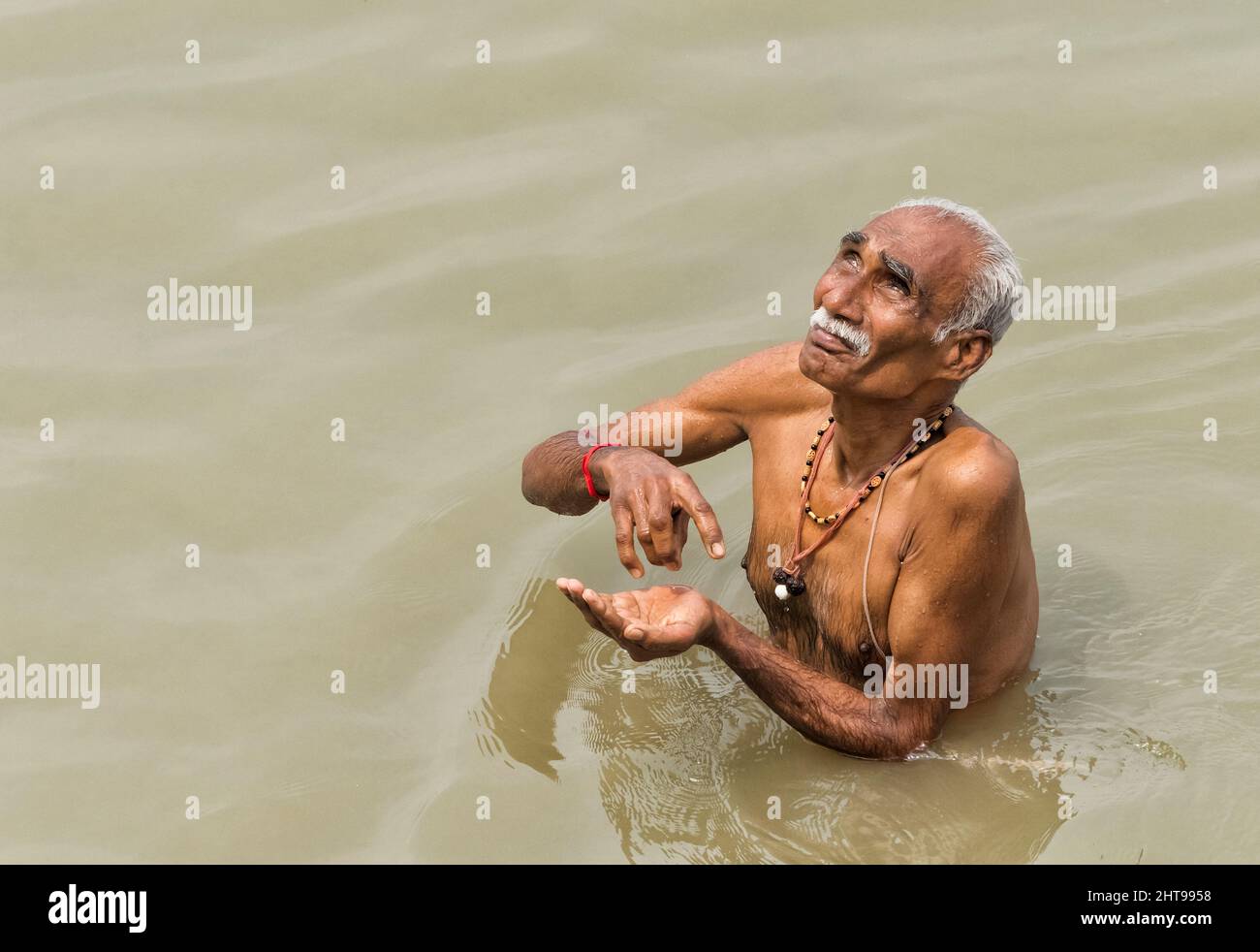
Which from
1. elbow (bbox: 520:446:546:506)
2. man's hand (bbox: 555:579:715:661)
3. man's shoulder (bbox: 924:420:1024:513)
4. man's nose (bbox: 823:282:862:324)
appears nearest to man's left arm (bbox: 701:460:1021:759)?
man's shoulder (bbox: 924:420:1024:513)

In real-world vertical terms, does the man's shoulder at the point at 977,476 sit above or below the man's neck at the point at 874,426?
below

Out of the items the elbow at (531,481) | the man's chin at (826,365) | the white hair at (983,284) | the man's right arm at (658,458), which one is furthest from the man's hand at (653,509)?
the white hair at (983,284)

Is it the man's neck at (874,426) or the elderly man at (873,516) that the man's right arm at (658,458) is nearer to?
the elderly man at (873,516)

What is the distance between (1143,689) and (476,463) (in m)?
2.34

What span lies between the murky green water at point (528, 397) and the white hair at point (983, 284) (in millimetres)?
1194

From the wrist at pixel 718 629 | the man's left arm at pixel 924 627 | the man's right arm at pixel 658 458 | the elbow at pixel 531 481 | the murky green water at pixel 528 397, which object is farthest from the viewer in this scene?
the elbow at pixel 531 481

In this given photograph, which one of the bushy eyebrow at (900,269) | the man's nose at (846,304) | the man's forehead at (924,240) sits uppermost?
the man's forehead at (924,240)

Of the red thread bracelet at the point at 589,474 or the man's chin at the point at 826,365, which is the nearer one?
the man's chin at the point at 826,365

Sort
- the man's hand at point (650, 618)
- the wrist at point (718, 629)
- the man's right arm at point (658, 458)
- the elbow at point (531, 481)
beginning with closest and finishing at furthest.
Answer: the man's hand at point (650, 618) < the wrist at point (718, 629) < the man's right arm at point (658, 458) < the elbow at point (531, 481)

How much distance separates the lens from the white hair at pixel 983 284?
4.49 m

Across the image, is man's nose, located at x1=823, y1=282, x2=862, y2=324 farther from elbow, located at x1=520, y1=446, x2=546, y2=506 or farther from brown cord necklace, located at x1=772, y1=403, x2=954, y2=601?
elbow, located at x1=520, y1=446, x2=546, y2=506

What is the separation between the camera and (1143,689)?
530 centimetres

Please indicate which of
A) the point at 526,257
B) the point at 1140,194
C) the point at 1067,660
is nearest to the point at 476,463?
the point at 526,257

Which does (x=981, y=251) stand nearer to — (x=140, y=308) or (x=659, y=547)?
(x=659, y=547)
